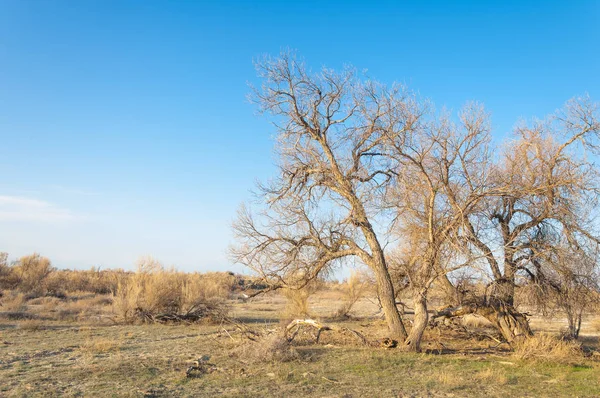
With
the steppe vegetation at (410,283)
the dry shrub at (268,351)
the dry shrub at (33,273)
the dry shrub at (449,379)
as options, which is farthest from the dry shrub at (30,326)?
the dry shrub at (449,379)

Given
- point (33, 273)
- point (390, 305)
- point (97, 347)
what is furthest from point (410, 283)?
point (33, 273)

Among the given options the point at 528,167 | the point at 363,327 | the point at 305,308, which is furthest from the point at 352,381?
the point at 305,308

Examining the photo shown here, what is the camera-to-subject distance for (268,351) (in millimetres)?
10758

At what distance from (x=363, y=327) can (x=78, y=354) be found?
1056 centimetres

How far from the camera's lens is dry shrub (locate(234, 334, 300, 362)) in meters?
10.7

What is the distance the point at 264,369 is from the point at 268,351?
2.53 ft

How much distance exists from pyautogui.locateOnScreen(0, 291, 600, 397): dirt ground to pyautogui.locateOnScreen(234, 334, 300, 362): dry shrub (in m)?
0.05

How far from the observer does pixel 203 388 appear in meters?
8.42

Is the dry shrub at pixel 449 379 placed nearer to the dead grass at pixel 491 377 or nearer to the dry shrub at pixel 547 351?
the dead grass at pixel 491 377

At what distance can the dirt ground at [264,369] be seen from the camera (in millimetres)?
8430

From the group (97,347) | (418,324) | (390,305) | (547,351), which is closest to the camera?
(97,347)

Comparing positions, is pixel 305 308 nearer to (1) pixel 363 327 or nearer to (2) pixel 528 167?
(1) pixel 363 327

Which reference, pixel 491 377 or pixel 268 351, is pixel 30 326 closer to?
pixel 268 351

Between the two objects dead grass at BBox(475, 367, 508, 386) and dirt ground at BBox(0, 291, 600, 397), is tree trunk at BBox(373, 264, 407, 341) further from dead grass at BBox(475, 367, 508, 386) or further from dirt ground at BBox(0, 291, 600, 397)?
dead grass at BBox(475, 367, 508, 386)
